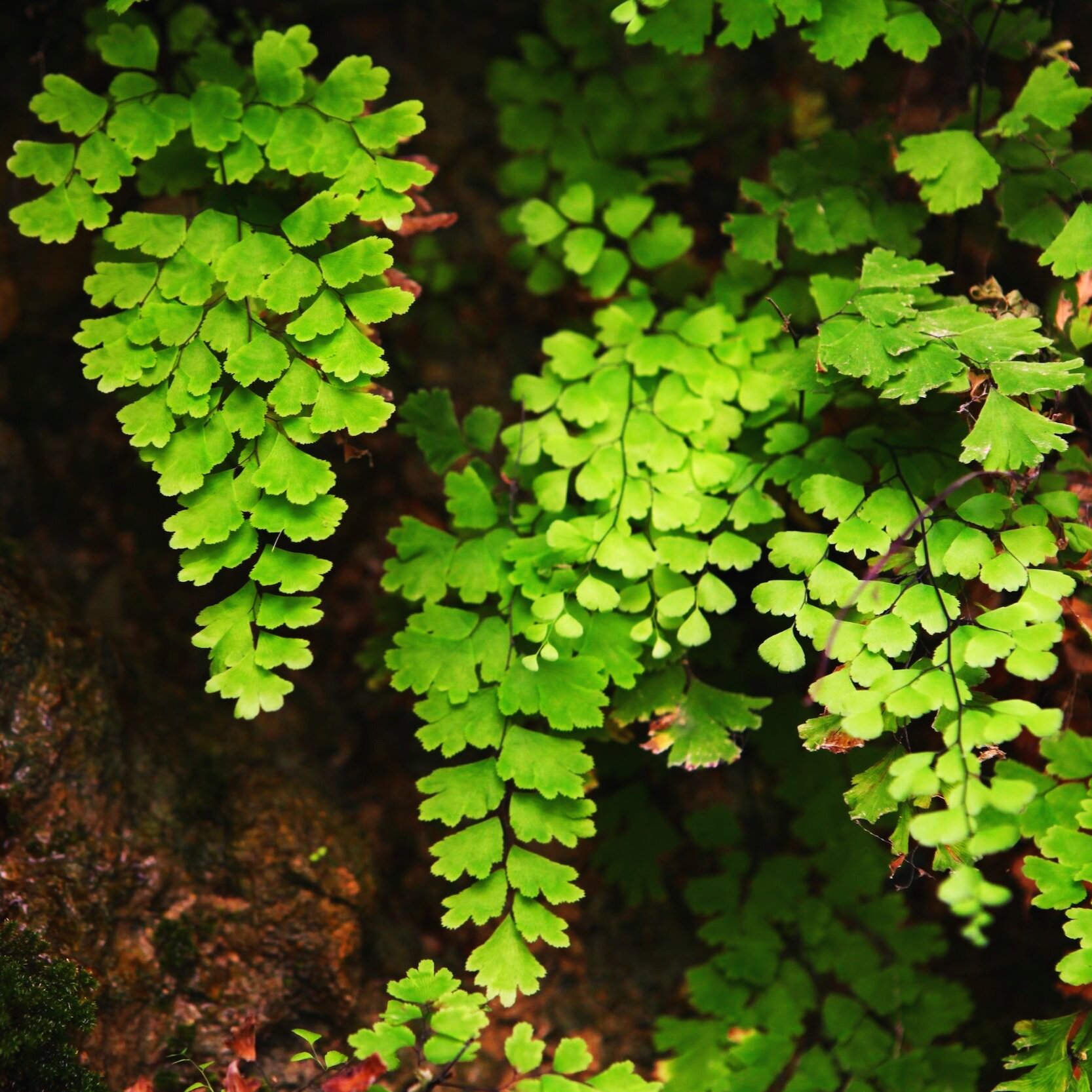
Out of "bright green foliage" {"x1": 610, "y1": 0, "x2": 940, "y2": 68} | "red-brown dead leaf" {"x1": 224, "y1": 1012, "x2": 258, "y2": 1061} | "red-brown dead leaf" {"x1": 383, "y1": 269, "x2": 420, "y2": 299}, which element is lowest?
"red-brown dead leaf" {"x1": 224, "y1": 1012, "x2": 258, "y2": 1061}

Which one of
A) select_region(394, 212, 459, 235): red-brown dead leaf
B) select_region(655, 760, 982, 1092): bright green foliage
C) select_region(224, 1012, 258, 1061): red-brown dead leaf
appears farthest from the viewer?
select_region(655, 760, 982, 1092): bright green foliage

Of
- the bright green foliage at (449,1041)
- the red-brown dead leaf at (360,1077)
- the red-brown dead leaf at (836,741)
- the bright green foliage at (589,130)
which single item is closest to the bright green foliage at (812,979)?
the bright green foliage at (449,1041)

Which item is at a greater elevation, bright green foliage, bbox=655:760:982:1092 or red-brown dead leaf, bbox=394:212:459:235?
red-brown dead leaf, bbox=394:212:459:235

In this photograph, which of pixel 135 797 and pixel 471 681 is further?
pixel 135 797

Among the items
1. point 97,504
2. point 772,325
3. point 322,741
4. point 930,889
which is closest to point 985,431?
point 772,325

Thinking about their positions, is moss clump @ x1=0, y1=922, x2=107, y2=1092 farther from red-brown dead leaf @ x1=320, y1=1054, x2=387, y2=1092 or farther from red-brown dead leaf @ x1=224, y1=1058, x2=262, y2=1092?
red-brown dead leaf @ x1=320, y1=1054, x2=387, y2=1092

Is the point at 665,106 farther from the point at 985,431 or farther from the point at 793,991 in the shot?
the point at 793,991

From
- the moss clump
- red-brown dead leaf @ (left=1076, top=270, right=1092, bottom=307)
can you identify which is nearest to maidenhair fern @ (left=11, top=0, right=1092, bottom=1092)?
red-brown dead leaf @ (left=1076, top=270, right=1092, bottom=307)
